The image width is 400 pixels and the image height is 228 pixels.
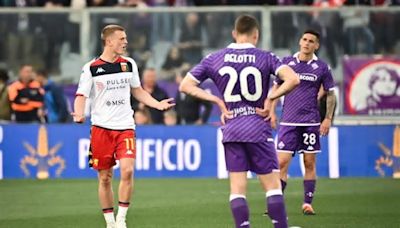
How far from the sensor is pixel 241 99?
475 inches

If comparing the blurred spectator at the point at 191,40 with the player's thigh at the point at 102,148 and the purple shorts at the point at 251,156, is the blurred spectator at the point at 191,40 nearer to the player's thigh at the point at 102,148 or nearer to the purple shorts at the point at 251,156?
the player's thigh at the point at 102,148

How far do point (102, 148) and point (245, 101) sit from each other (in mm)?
2451

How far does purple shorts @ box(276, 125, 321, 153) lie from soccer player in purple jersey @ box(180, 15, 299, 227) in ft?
14.4

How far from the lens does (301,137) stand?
658 inches

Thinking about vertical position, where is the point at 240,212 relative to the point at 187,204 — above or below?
above

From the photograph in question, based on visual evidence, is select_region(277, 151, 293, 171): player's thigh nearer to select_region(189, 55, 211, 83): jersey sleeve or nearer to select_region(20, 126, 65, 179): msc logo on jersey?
select_region(189, 55, 211, 83): jersey sleeve

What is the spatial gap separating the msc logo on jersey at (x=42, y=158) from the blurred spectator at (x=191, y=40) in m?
3.53

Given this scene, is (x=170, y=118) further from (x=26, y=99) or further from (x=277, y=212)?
(x=277, y=212)

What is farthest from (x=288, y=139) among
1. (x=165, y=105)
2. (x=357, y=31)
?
(x=357, y=31)

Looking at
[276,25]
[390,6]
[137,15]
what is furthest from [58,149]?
[390,6]

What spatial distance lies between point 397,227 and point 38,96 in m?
12.0

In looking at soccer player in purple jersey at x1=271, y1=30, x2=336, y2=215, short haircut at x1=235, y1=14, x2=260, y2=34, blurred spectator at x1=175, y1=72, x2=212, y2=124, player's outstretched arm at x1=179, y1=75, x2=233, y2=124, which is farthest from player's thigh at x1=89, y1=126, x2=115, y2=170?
blurred spectator at x1=175, y1=72, x2=212, y2=124

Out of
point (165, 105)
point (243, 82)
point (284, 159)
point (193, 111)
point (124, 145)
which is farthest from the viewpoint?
point (193, 111)

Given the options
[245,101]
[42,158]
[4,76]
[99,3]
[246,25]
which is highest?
[99,3]
